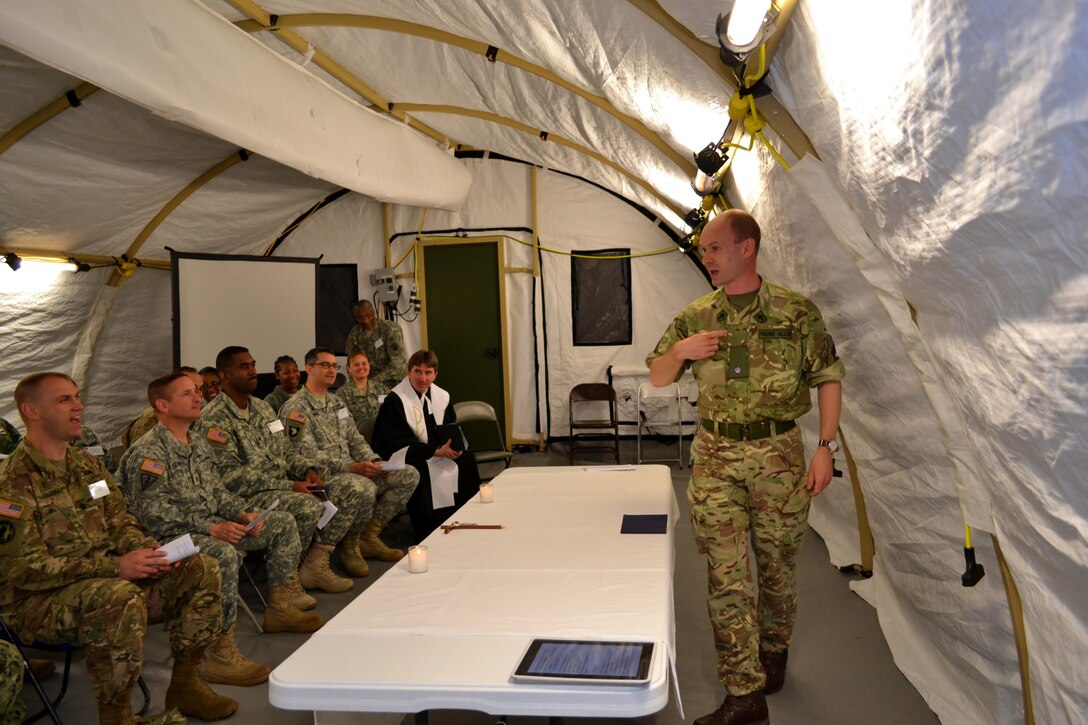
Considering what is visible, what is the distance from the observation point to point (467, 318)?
28.5ft

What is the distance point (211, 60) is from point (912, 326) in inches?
135

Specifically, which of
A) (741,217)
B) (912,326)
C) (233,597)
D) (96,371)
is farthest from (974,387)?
(96,371)

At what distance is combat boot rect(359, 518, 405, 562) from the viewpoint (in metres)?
4.91

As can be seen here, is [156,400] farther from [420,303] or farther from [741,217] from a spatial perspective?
[420,303]

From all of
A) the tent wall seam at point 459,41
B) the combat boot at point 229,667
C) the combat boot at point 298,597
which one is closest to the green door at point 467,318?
the tent wall seam at point 459,41

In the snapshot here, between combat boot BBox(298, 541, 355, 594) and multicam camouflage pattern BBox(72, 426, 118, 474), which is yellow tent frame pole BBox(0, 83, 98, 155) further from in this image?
combat boot BBox(298, 541, 355, 594)

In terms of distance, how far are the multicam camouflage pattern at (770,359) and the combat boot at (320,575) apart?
8.06 feet

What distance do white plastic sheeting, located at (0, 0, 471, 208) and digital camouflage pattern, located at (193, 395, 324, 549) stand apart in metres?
1.43

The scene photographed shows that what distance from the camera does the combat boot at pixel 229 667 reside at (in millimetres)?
3229

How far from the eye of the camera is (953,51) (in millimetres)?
1244

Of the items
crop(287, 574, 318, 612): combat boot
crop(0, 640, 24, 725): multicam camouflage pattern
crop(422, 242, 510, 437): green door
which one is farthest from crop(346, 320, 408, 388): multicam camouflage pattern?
crop(0, 640, 24, 725): multicam camouflage pattern

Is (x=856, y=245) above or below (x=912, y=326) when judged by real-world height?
above

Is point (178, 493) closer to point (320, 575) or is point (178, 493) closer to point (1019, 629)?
point (320, 575)

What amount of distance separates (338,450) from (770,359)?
115 inches
